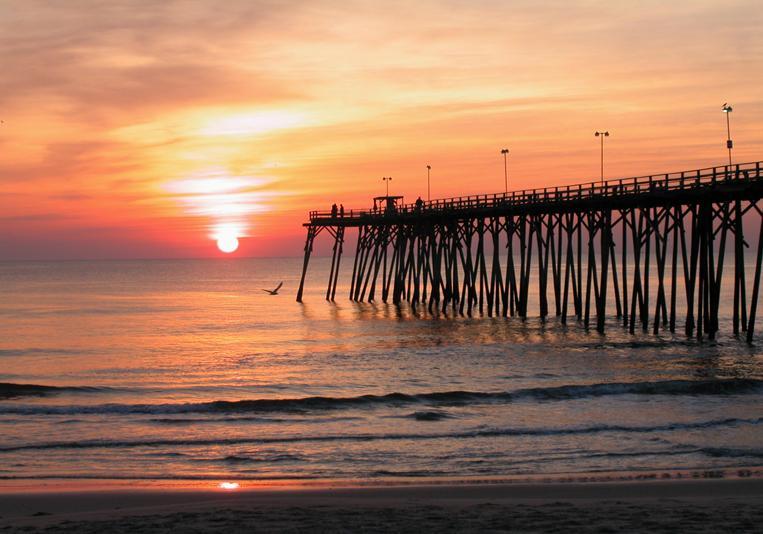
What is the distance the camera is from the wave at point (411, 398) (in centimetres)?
2173

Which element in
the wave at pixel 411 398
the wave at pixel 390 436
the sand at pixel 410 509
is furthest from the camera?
the wave at pixel 411 398

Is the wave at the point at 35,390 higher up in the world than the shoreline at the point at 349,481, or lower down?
higher up

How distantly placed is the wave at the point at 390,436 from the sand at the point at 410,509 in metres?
4.05

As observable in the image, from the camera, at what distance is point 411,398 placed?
23.1m

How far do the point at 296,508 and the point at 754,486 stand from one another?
6.61 meters

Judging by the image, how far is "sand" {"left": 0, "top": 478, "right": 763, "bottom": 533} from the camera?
10.9 m

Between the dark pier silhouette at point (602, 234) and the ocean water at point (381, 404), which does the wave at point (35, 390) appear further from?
the dark pier silhouette at point (602, 234)

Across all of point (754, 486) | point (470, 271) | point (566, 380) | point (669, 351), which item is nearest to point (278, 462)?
point (754, 486)

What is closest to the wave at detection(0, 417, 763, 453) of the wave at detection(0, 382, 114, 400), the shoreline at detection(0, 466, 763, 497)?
the shoreline at detection(0, 466, 763, 497)

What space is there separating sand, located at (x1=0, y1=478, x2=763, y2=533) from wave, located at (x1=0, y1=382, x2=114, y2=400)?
12.4 m

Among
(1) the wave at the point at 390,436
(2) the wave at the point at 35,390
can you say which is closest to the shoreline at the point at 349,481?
(1) the wave at the point at 390,436

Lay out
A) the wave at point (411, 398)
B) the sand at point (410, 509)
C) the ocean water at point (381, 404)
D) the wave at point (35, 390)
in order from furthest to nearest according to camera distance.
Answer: the wave at point (35, 390)
the wave at point (411, 398)
the ocean water at point (381, 404)
the sand at point (410, 509)

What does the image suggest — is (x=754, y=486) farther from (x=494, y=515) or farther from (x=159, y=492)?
(x=159, y=492)

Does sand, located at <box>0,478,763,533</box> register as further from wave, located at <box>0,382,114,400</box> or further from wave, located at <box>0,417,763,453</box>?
wave, located at <box>0,382,114,400</box>
